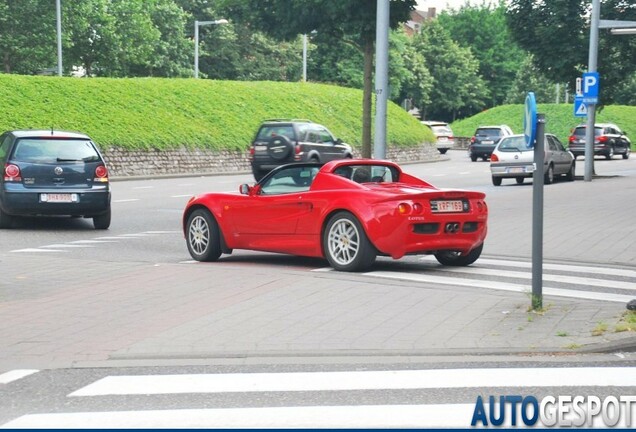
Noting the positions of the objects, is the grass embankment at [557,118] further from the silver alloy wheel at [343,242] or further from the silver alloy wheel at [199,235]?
the silver alloy wheel at [343,242]

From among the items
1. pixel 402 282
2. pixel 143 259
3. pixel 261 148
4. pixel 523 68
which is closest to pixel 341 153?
pixel 261 148

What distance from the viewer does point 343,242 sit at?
1266 centimetres

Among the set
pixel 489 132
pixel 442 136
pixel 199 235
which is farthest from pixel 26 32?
pixel 199 235

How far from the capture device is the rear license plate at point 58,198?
18406 millimetres

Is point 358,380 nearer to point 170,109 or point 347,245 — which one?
point 347,245

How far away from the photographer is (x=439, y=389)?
264 inches

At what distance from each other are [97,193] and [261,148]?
1533 centimetres

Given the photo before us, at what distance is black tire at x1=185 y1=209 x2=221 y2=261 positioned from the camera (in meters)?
14.3

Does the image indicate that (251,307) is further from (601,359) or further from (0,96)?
(0,96)

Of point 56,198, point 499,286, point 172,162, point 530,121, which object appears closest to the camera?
point 530,121

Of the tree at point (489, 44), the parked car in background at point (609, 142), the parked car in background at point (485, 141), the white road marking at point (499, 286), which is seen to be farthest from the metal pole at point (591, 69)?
the tree at point (489, 44)

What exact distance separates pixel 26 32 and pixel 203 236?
44326mm

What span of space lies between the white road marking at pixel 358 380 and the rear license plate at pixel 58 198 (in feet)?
38.5

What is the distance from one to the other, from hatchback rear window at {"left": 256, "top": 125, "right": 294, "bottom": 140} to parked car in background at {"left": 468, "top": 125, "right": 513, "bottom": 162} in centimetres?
2374
